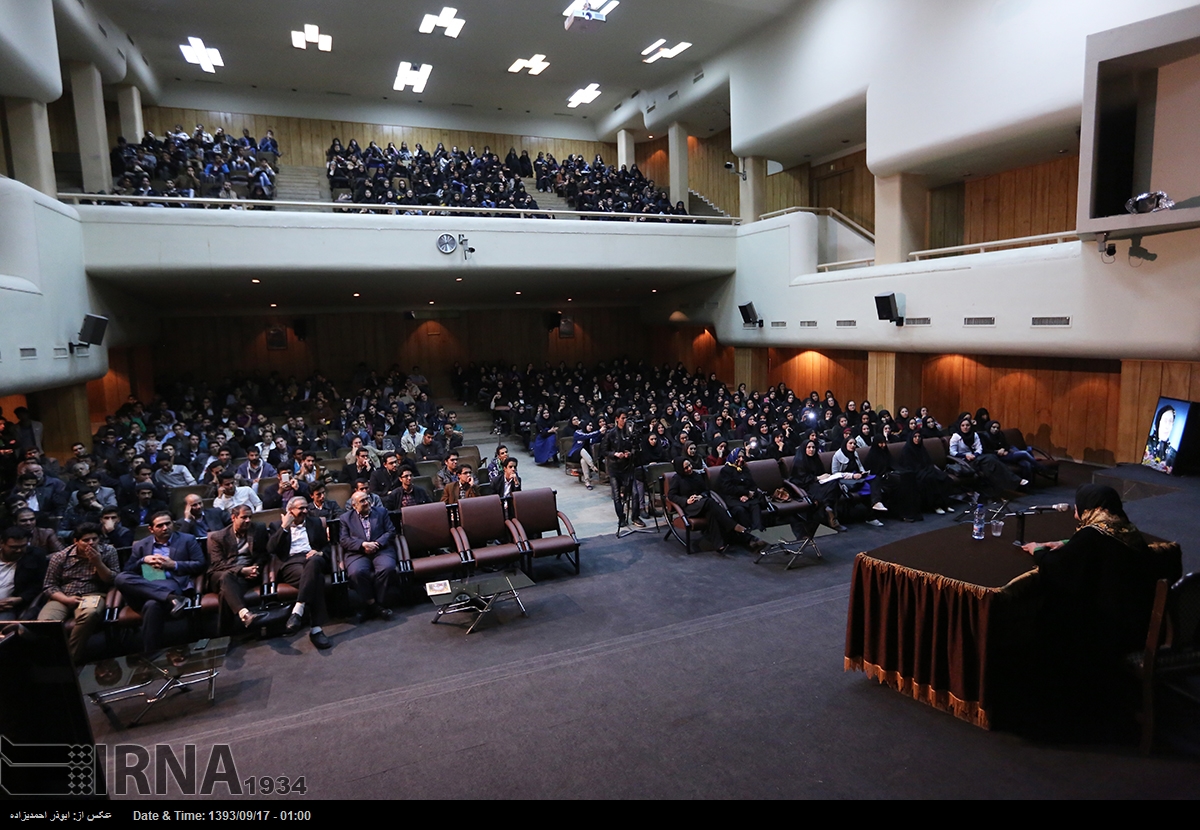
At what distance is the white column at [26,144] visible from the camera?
10398 millimetres

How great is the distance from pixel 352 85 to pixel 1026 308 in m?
17.9

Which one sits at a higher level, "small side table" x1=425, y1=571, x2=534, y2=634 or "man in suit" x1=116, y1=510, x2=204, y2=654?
"man in suit" x1=116, y1=510, x2=204, y2=654

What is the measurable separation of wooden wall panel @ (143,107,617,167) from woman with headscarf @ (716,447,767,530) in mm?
17317

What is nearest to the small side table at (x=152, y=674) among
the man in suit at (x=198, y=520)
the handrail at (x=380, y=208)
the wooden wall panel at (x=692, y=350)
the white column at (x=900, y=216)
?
the man in suit at (x=198, y=520)

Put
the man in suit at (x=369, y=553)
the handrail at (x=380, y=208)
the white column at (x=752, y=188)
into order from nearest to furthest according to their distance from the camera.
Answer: the man in suit at (x=369, y=553) < the handrail at (x=380, y=208) < the white column at (x=752, y=188)

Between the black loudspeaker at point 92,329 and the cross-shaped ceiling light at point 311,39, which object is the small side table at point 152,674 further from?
the cross-shaped ceiling light at point 311,39

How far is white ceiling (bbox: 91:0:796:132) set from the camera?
45.8 ft

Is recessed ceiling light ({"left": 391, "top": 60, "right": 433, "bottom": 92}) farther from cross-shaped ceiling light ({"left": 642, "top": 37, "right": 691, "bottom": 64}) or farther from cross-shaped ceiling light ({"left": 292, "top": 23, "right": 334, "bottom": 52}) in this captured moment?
cross-shaped ceiling light ({"left": 642, "top": 37, "right": 691, "bottom": 64})

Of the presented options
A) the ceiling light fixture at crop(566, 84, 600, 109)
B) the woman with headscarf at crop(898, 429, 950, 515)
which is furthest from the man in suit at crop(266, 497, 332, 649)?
the ceiling light fixture at crop(566, 84, 600, 109)

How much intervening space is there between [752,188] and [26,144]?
14190 millimetres

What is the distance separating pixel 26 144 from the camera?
10469 mm

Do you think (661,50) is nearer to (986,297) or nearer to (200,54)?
(986,297)

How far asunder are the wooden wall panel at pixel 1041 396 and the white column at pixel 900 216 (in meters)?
2.53

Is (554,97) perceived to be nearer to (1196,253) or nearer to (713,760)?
(1196,253)
